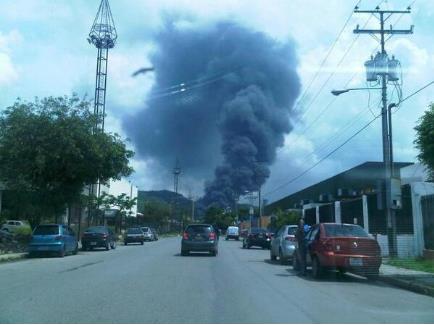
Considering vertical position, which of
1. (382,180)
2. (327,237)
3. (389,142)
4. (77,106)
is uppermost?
(77,106)

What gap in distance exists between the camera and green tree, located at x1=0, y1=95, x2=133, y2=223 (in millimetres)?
31031

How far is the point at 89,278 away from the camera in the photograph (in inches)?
679

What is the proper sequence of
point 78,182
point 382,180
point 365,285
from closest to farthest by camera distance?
1. point 365,285
2. point 382,180
3. point 78,182

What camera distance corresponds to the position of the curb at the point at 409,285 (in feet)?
47.6

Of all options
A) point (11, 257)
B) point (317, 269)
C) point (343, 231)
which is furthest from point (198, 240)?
point (343, 231)

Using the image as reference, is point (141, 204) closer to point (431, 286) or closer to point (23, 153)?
point (23, 153)

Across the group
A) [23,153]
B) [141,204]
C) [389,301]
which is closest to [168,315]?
[389,301]

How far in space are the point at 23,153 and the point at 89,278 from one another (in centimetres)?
1553

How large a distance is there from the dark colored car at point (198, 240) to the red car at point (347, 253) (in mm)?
11975

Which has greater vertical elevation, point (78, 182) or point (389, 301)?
point (78, 182)

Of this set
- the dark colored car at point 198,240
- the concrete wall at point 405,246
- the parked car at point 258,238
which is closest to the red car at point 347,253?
the concrete wall at point 405,246

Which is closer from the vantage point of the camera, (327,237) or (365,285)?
(365,285)

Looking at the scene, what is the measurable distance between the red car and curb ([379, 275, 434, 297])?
0.43m

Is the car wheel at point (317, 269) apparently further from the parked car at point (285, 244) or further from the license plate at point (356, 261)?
the parked car at point (285, 244)
